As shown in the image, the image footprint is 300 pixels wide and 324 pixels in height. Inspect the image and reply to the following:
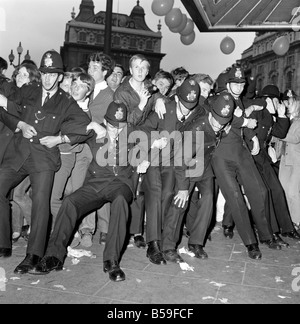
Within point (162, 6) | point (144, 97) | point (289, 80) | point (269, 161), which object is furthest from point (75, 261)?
point (289, 80)

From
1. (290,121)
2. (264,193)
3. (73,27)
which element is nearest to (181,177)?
(264,193)

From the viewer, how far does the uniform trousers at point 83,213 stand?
13.6ft

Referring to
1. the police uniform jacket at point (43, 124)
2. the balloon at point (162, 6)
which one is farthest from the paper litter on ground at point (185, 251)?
the balloon at point (162, 6)

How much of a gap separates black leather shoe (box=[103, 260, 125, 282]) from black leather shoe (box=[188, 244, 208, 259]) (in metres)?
1.25

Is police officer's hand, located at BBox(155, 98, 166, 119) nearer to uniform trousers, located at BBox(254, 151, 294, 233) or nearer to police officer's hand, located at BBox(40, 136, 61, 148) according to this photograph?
police officer's hand, located at BBox(40, 136, 61, 148)

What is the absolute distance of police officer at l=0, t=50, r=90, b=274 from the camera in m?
4.22

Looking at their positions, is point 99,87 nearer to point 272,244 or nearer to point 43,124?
point 43,124

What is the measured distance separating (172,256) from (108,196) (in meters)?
1.08

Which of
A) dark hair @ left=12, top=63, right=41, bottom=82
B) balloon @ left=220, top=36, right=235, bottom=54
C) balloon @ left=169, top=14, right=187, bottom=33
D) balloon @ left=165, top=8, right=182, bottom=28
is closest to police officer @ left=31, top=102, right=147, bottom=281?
dark hair @ left=12, top=63, right=41, bottom=82

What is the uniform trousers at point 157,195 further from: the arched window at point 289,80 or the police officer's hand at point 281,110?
the arched window at point 289,80

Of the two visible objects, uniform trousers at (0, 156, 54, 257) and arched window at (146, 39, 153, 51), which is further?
arched window at (146, 39, 153, 51)

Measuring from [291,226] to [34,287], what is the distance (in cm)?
399

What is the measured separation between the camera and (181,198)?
4820 millimetres
